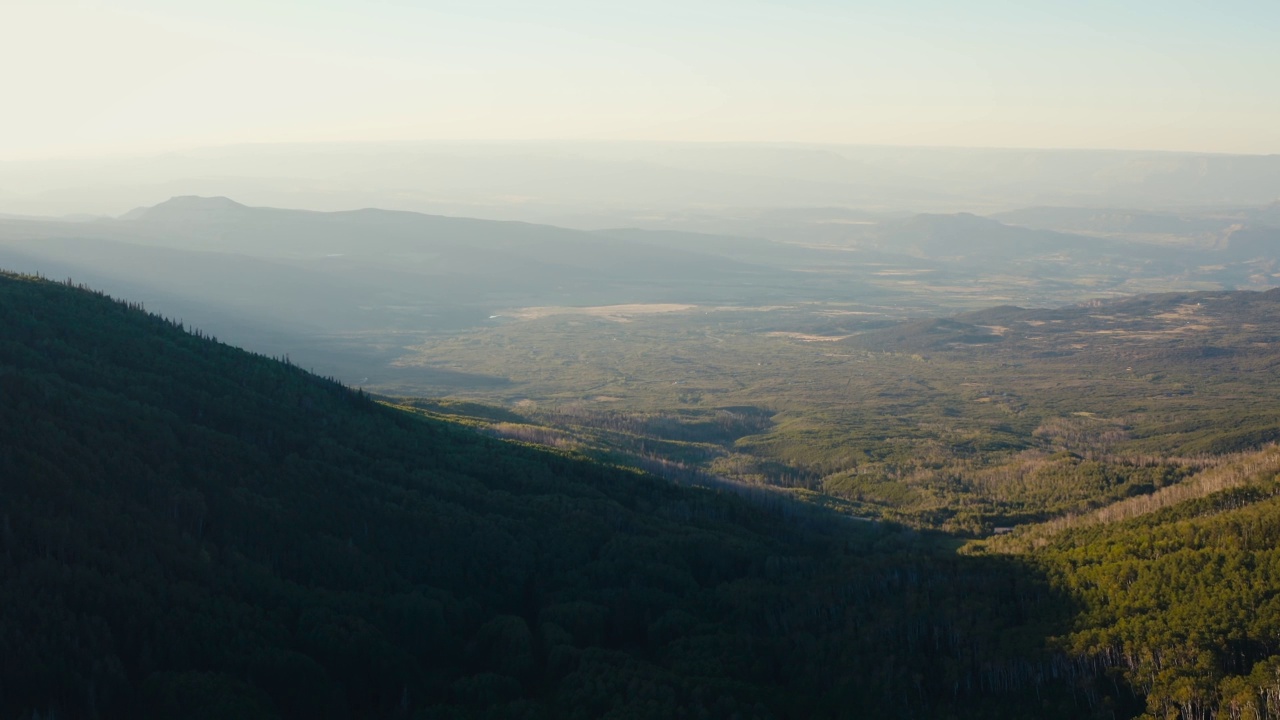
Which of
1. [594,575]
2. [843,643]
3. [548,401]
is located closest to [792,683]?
[843,643]

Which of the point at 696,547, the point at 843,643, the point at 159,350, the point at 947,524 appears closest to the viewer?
the point at 843,643

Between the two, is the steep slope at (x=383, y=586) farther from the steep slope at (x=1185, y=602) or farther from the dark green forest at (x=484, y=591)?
the steep slope at (x=1185, y=602)

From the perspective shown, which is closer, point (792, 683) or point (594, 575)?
point (792, 683)

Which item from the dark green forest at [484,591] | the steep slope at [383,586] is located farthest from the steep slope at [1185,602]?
the steep slope at [383,586]

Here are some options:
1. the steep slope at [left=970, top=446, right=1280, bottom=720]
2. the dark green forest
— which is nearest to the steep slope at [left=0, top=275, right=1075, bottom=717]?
the dark green forest

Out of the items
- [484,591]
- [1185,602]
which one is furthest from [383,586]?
[1185,602]

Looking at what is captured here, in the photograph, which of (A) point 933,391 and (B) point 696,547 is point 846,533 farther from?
(A) point 933,391

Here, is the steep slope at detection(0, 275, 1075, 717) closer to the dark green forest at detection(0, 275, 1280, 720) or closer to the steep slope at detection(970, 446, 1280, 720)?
the dark green forest at detection(0, 275, 1280, 720)
